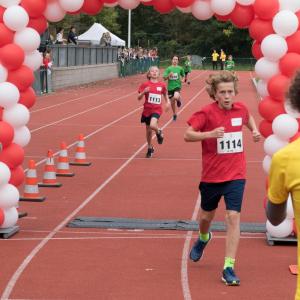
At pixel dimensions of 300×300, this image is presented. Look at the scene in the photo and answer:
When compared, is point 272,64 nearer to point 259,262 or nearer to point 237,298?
point 259,262

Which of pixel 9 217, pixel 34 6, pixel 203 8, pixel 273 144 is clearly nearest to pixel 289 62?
pixel 273 144

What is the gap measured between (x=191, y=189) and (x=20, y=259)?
16.7ft

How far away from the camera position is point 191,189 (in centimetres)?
1333

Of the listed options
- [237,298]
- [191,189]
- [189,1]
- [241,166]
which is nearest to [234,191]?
[241,166]

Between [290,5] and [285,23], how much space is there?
262mm

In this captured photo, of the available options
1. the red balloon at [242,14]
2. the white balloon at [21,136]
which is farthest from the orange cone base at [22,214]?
the red balloon at [242,14]

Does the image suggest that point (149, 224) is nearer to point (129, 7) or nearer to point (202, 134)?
point (129, 7)

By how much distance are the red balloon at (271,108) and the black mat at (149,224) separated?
1.40 m

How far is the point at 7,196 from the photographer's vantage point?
966 cm

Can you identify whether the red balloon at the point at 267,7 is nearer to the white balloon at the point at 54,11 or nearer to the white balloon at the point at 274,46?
the white balloon at the point at 274,46

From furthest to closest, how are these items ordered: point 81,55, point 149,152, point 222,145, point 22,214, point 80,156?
point 81,55
point 149,152
point 80,156
point 22,214
point 222,145

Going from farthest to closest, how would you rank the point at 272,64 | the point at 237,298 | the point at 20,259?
the point at 272,64 < the point at 20,259 < the point at 237,298

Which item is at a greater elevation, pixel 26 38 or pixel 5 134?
pixel 26 38

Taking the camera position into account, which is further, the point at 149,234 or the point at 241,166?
the point at 149,234
